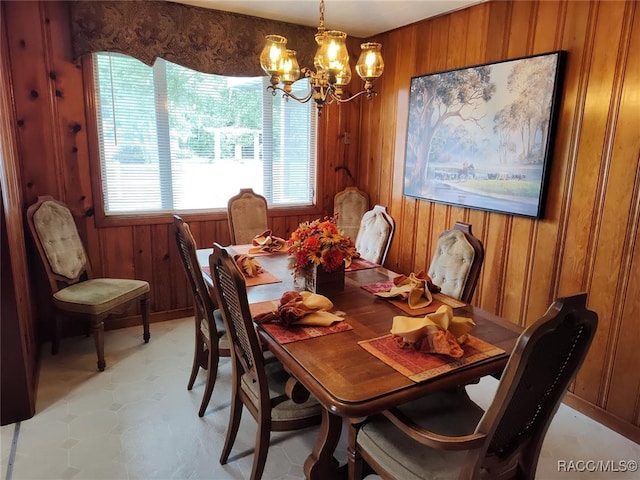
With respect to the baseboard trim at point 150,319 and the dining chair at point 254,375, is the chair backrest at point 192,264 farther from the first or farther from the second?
the baseboard trim at point 150,319

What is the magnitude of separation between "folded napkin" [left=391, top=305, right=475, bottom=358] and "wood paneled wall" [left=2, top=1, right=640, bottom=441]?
4.34 feet

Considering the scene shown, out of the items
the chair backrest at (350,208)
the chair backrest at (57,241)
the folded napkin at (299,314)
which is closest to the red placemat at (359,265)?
the folded napkin at (299,314)

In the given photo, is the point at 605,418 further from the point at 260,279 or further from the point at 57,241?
the point at 57,241

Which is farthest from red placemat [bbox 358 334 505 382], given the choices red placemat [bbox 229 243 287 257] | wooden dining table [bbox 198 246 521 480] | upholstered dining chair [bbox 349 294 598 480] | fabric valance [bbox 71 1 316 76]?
fabric valance [bbox 71 1 316 76]

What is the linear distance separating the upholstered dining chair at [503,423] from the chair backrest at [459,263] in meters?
0.70

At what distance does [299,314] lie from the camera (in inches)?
66.5

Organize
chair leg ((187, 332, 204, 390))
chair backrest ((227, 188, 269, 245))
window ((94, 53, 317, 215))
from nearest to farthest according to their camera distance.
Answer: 1. chair leg ((187, 332, 204, 390))
2. window ((94, 53, 317, 215))
3. chair backrest ((227, 188, 269, 245))

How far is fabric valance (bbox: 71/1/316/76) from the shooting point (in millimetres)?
2947

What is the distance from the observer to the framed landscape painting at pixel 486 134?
2549 mm

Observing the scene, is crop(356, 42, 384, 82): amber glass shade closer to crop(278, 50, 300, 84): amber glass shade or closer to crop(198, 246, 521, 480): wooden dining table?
crop(278, 50, 300, 84): amber glass shade

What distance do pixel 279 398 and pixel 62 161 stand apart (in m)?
2.52

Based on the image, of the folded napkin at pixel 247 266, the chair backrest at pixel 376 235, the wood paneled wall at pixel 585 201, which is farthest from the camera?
the chair backrest at pixel 376 235

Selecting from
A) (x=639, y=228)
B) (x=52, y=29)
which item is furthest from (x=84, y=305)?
(x=639, y=228)

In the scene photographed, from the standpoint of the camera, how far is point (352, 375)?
1.35 metres
